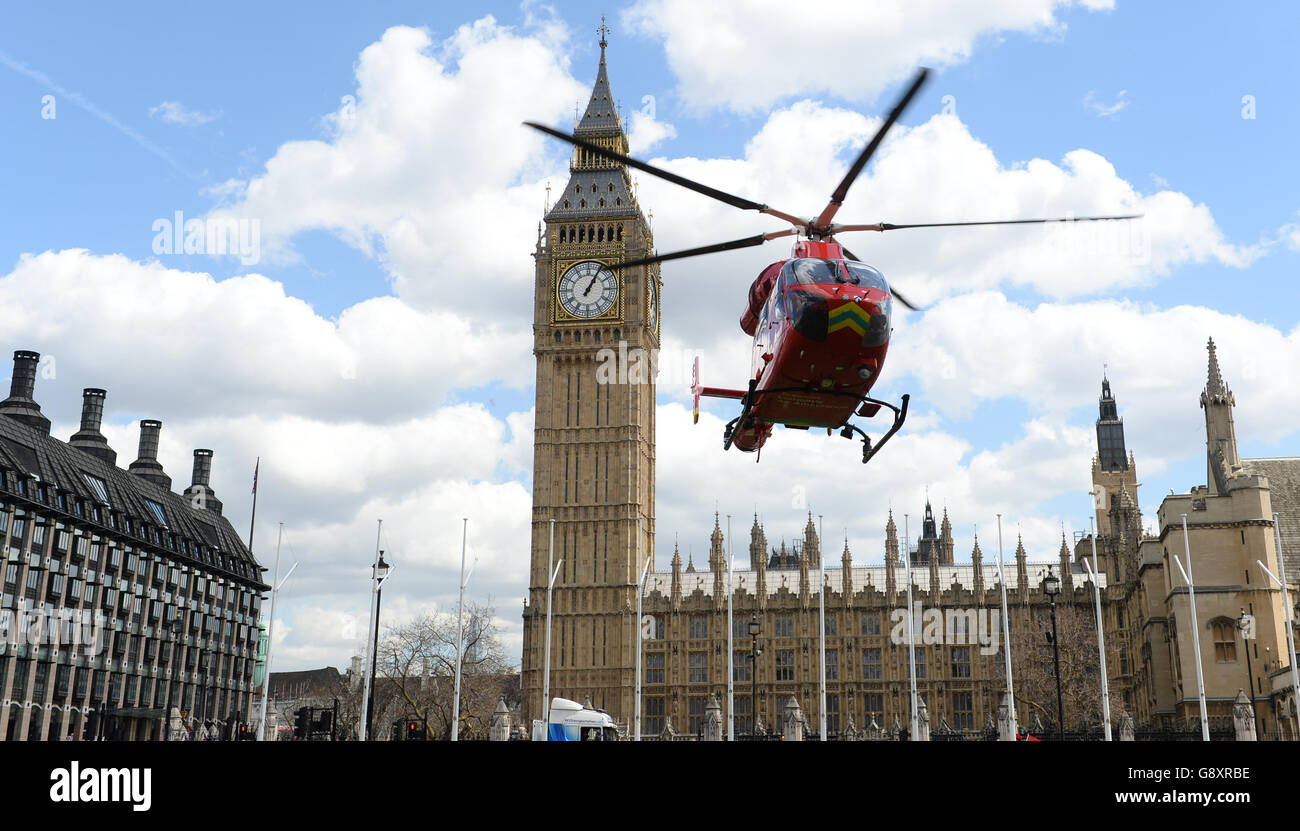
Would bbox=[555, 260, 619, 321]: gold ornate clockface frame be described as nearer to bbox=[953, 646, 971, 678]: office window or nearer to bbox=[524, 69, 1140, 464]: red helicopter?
bbox=[953, 646, 971, 678]: office window

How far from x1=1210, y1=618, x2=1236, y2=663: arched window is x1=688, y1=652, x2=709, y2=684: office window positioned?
38.5 m

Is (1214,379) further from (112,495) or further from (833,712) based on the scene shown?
(112,495)

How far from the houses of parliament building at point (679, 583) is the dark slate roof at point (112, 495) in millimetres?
28631

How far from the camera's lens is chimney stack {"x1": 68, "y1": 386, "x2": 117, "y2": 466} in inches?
3558

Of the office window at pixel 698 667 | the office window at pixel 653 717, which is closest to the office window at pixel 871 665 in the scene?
the office window at pixel 698 667

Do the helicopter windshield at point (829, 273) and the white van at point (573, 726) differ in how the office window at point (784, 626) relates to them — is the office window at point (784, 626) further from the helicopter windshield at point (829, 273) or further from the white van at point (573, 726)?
the helicopter windshield at point (829, 273)

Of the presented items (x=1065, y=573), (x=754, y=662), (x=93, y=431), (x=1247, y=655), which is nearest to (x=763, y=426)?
(x=754, y=662)

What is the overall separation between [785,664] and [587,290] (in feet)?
105

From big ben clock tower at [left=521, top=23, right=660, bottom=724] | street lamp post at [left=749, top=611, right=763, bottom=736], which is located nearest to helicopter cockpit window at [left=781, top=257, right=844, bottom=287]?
street lamp post at [left=749, top=611, right=763, bottom=736]
